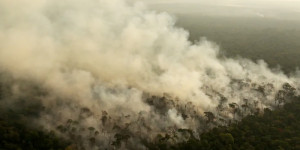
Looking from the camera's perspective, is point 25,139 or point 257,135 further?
point 257,135

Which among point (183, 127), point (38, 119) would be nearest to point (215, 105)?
point (183, 127)

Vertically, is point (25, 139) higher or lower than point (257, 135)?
higher

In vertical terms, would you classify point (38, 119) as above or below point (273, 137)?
above

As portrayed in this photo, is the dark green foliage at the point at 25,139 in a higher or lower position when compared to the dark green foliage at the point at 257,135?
higher

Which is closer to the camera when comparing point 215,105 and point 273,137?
point 273,137

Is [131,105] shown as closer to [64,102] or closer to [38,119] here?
[64,102]

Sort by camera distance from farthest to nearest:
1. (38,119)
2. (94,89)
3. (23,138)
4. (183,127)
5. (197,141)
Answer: (94,89), (183,127), (38,119), (197,141), (23,138)

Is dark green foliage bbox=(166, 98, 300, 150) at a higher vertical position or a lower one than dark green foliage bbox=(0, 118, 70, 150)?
lower

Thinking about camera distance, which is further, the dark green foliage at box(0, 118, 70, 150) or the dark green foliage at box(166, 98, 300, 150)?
the dark green foliage at box(166, 98, 300, 150)

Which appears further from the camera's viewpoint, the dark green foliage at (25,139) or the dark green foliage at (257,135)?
the dark green foliage at (257,135)

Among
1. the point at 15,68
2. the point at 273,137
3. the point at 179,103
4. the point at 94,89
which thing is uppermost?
the point at 15,68

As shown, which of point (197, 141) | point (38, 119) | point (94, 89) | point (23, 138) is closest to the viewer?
point (23, 138)
